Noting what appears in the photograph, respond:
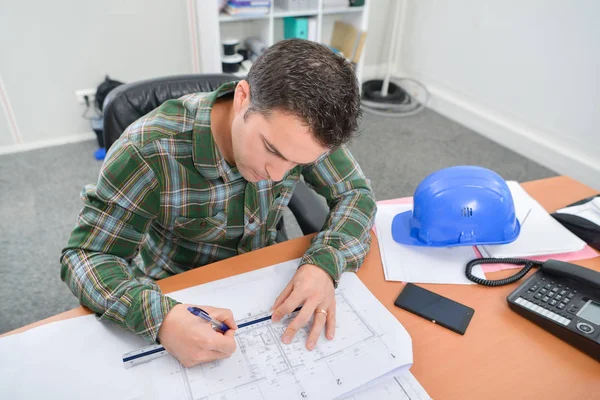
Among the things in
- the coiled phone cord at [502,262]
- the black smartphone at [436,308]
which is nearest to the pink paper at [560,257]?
the coiled phone cord at [502,262]

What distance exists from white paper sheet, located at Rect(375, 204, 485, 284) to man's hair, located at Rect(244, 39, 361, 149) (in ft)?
1.07

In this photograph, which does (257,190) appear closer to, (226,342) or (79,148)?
(226,342)

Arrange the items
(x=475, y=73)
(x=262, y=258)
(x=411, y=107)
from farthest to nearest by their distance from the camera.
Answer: (x=411, y=107) < (x=475, y=73) < (x=262, y=258)

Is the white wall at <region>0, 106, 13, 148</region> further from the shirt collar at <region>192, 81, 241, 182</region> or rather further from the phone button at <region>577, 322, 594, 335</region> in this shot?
the phone button at <region>577, 322, 594, 335</region>

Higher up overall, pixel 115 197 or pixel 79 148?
pixel 115 197

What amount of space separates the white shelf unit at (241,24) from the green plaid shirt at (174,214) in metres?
1.88

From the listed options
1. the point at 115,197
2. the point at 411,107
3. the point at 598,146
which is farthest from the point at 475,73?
the point at 115,197

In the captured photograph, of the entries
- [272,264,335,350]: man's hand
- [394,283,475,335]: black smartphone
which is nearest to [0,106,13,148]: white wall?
[272,264,335,350]: man's hand

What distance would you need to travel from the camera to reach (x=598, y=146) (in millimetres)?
2393

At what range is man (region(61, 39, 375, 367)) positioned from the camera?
2.22 ft

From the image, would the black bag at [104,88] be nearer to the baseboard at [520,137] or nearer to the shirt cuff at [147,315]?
the shirt cuff at [147,315]

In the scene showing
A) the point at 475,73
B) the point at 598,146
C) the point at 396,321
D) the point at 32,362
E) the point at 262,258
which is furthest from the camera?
the point at 475,73

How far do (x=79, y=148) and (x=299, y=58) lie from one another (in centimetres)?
244

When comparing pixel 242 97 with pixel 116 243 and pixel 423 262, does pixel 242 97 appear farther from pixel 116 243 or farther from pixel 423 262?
pixel 423 262
